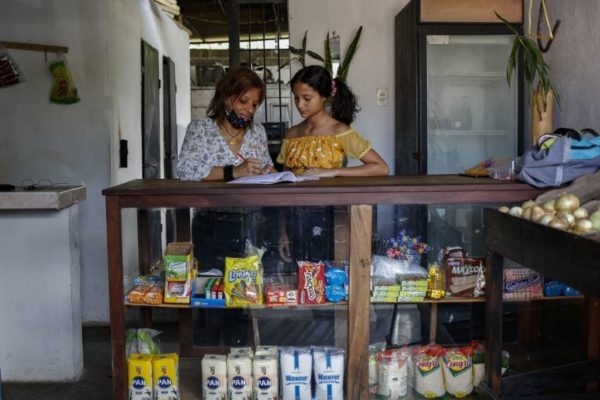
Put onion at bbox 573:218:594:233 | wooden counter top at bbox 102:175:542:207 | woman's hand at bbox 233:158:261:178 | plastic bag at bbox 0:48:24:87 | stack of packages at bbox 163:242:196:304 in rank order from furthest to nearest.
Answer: plastic bag at bbox 0:48:24:87 < woman's hand at bbox 233:158:261:178 < stack of packages at bbox 163:242:196:304 < wooden counter top at bbox 102:175:542:207 < onion at bbox 573:218:594:233

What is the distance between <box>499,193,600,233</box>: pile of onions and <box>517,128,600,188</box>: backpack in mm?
116

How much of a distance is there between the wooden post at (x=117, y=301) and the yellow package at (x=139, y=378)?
2cm

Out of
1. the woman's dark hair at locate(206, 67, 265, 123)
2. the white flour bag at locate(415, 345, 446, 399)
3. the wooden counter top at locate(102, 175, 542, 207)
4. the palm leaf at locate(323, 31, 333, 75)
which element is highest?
the palm leaf at locate(323, 31, 333, 75)

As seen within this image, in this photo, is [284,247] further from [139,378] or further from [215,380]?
[139,378]

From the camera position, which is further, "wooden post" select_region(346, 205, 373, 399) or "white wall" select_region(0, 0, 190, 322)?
"white wall" select_region(0, 0, 190, 322)

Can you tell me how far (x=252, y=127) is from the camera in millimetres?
3232

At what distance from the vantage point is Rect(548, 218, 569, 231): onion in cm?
223

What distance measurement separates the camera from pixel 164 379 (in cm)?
269

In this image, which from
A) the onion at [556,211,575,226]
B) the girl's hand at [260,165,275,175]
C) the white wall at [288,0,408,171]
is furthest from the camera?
the white wall at [288,0,408,171]

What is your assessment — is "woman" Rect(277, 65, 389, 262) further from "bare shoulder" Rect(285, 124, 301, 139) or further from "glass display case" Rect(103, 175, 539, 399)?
"glass display case" Rect(103, 175, 539, 399)

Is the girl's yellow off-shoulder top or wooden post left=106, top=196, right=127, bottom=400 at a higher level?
the girl's yellow off-shoulder top

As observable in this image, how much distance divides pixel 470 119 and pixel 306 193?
277cm

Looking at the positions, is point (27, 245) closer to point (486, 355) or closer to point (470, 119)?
point (486, 355)

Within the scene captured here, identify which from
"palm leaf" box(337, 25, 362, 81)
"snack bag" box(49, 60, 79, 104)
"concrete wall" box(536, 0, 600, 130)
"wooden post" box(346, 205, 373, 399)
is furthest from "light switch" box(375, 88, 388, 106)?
"wooden post" box(346, 205, 373, 399)
